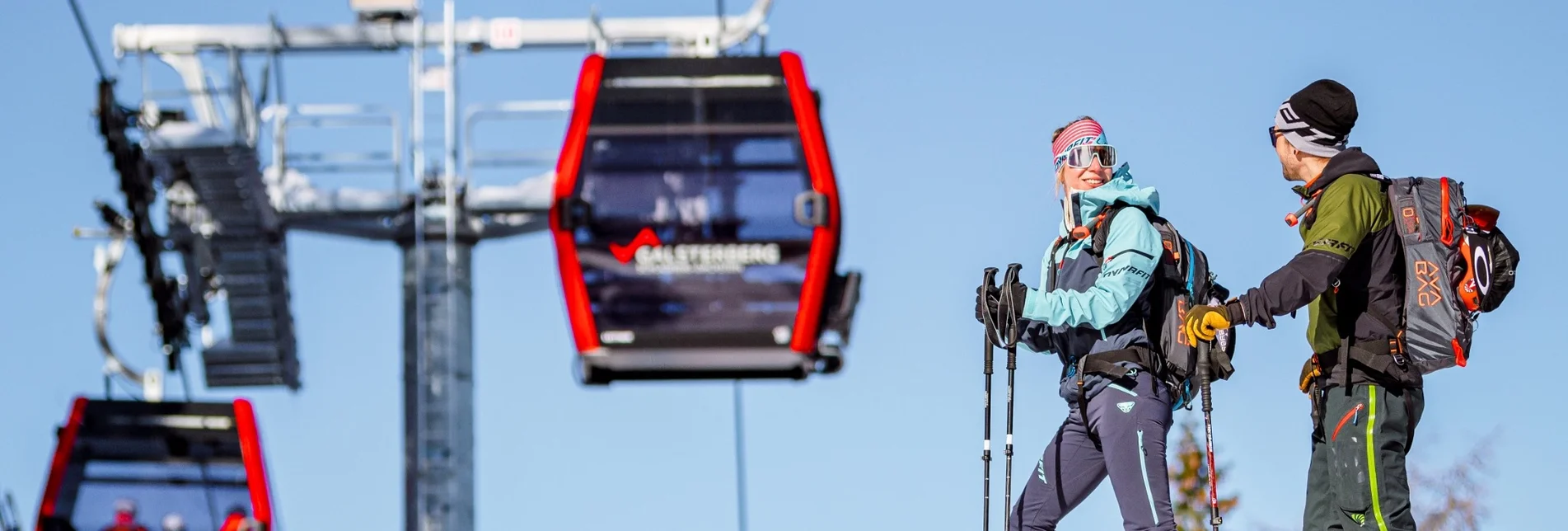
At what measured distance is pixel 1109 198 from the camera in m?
10.1

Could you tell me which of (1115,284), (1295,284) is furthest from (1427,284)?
(1115,284)

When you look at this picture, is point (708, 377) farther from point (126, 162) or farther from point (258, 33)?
point (258, 33)

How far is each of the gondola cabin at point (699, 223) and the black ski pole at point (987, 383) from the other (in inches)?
38.6

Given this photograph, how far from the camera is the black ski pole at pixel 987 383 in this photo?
34.5 feet

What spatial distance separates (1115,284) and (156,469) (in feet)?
22.0

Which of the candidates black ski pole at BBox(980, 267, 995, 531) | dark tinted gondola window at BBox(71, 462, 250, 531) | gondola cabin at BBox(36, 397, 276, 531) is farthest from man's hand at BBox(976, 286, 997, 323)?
dark tinted gondola window at BBox(71, 462, 250, 531)

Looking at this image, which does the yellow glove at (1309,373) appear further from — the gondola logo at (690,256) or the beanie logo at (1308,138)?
the gondola logo at (690,256)

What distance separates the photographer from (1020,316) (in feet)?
33.3

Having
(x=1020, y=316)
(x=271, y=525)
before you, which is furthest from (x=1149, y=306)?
(x=271, y=525)

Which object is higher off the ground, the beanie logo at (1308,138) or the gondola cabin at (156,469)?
the beanie logo at (1308,138)

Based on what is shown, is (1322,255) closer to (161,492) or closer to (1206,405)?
(1206,405)

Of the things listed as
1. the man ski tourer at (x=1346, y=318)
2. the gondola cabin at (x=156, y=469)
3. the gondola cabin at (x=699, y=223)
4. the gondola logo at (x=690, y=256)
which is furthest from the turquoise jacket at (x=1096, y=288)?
the gondola cabin at (x=156, y=469)

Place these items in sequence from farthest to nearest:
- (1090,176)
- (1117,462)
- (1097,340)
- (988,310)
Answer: (988,310)
(1090,176)
(1097,340)
(1117,462)

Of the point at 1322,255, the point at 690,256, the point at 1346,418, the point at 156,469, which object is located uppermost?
the point at 690,256
